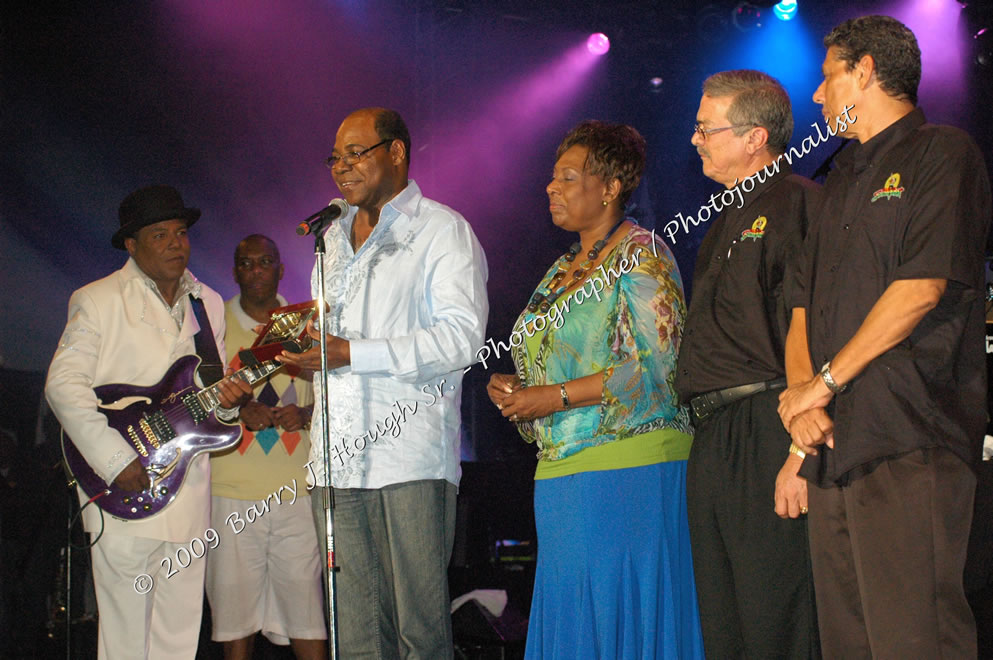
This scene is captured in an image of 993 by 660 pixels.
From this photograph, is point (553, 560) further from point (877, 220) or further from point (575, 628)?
point (877, 220)

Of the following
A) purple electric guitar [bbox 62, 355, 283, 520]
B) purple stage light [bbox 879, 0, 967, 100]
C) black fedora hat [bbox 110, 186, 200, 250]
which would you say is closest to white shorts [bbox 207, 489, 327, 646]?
purple electric guitar [bbox 62, 355, 283, 520]

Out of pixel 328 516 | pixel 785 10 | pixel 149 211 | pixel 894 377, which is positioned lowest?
pixel 328 516

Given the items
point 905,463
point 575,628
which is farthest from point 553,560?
point 905,463

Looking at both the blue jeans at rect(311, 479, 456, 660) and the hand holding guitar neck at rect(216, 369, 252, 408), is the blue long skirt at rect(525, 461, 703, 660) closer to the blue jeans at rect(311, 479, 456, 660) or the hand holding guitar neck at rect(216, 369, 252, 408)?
the blue jeans at rect(311, 479, 456, 660)

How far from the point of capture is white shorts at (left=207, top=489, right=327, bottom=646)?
4.61 meters

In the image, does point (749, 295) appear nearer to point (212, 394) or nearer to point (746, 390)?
point (746, 390)

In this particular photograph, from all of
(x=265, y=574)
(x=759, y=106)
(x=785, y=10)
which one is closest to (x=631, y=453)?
(x=759, y=106)

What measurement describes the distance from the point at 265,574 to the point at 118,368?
1.43 metres

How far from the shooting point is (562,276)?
3207 millimetres

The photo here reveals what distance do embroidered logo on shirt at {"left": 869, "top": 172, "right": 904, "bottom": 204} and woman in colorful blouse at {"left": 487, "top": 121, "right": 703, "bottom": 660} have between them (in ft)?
2.89

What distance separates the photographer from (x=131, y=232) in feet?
14.3

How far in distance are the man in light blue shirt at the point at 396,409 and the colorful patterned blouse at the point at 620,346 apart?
30 centimetres

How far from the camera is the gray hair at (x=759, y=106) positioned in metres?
2.79

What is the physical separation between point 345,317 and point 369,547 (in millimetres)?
784
